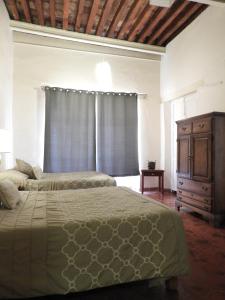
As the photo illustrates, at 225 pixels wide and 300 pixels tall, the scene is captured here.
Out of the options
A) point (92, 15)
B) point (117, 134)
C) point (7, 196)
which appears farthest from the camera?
point (117, 134)

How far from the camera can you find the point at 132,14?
438cm

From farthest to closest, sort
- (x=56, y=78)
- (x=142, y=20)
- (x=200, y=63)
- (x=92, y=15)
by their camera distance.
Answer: (x=56, y=78)
(x=142, y=20)
(x=200, y=63)
(x=92, y=15)

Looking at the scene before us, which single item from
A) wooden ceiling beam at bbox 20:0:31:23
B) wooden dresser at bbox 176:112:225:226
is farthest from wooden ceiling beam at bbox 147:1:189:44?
wooden ceiling beam at bbox 20:0:31:23

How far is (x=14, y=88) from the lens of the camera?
510 centimetres

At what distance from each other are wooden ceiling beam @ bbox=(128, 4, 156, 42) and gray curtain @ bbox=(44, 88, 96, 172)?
1.58 metres

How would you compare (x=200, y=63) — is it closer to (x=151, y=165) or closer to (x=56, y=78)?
(x=151, y=165)

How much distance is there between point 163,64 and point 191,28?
4.17ft

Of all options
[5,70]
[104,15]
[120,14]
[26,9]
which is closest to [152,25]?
[120,14]

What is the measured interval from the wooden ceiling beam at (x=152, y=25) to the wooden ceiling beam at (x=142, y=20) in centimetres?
12

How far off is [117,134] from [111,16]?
2.48 meters

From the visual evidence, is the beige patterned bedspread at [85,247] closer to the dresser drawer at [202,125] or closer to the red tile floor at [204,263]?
the red tile floor at [204,263]

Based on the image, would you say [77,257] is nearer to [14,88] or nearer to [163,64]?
[14,88]

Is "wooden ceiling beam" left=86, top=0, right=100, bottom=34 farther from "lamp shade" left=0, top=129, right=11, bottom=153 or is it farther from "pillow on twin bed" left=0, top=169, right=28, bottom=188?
"pillow on twin bed" left=0, top=169, right=28, bottom=188

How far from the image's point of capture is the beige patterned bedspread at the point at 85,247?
1.43 meters
